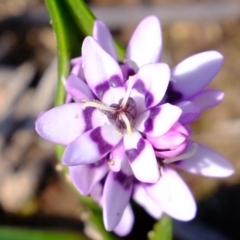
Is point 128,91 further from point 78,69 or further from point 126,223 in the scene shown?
point 126,223

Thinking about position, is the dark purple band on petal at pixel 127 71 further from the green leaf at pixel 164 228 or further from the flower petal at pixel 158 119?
the green leaf at pixel 164 228

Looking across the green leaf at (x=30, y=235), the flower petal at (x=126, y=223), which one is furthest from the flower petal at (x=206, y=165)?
the green leaf at (x=30, y=235)

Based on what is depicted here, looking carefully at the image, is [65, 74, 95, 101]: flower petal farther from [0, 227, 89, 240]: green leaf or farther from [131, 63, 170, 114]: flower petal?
[0, 227, 89, 240]: green leaf

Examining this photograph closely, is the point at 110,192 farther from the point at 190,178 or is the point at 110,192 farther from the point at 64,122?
the point at 190,178

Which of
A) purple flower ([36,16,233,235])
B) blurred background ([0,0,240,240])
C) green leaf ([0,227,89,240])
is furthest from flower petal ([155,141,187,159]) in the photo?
blurred background ([0,0,240,240])

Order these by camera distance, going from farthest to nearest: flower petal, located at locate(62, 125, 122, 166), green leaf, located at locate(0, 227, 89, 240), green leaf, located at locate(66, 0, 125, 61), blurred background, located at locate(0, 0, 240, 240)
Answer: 1. blurred background, located at locate(0, 0, 240, 240)
2. green leaf, located at locate(0, 227, 89, 240)
3. green leaf, located at locate(66, 0, 125, 61)
4. flower petal, located at locate(62, 125, 122, 166)

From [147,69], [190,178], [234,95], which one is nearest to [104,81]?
[147,69]
